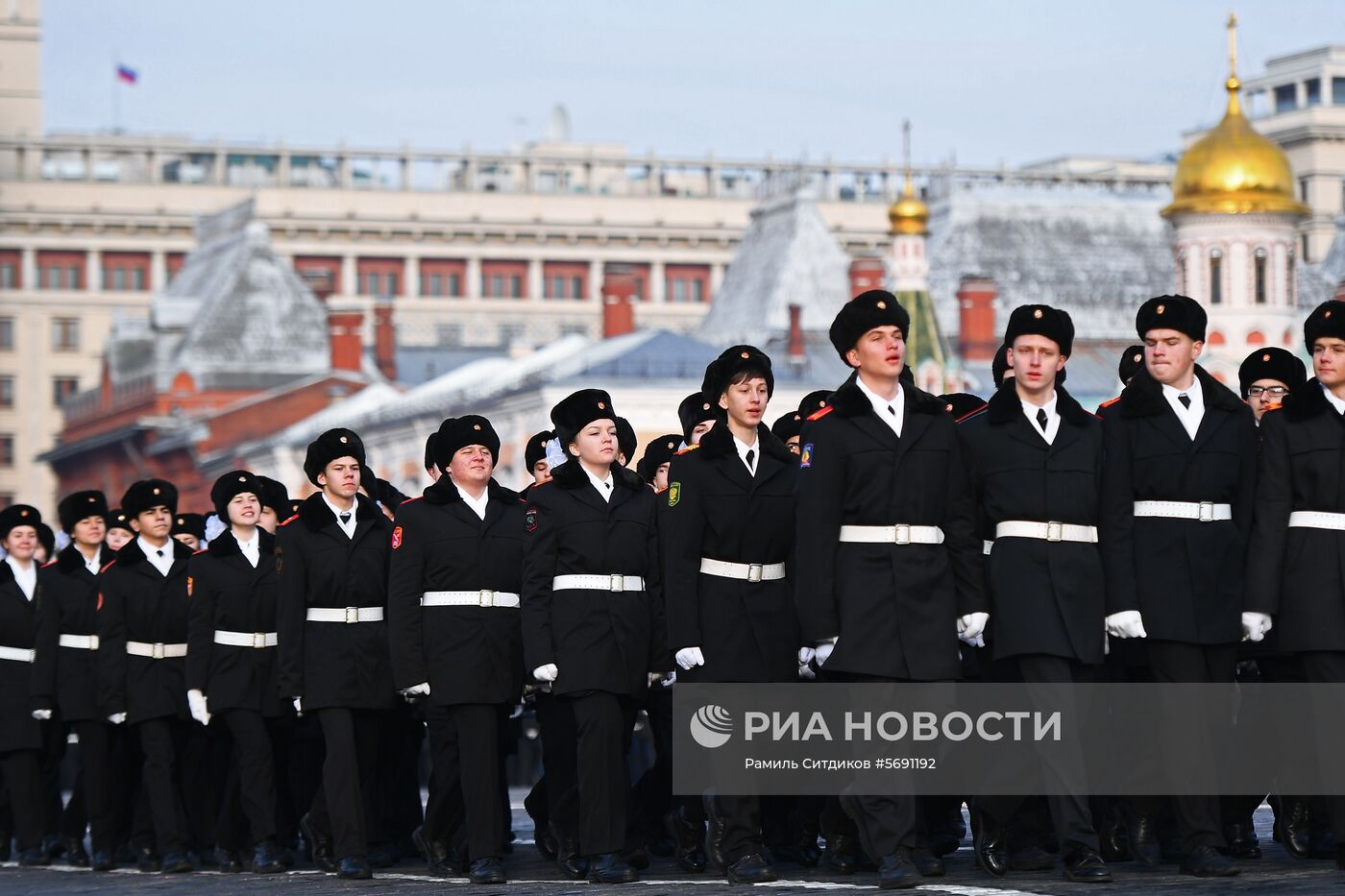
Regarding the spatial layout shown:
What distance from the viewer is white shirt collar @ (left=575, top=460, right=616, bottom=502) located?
13.7m

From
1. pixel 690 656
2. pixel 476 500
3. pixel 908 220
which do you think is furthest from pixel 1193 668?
pixel 908 220

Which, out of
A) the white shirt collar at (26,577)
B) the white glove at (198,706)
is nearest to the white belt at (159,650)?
the white glove at (198,706)

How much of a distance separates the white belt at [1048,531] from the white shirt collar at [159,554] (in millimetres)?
6137

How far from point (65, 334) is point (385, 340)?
36708 mm

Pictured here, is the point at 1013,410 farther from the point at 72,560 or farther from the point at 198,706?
the point at 72,560

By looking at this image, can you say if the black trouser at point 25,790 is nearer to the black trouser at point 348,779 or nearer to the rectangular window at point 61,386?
the black trouser at point 348,779

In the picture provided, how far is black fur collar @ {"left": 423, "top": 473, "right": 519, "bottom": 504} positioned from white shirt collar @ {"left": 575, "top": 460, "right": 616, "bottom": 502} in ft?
2.10

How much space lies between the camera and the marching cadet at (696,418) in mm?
14343

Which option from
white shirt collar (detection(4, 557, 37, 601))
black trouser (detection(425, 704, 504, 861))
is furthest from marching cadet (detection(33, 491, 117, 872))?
black trouser (detection(425, 704, 504, 861))

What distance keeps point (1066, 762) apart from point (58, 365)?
374ft

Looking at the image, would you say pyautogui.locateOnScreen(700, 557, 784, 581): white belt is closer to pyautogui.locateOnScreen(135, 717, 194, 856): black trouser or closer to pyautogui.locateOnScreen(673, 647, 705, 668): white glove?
pyautogui.locateOnScreen(673, 647, 705, 668): white glove

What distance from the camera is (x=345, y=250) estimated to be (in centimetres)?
12938

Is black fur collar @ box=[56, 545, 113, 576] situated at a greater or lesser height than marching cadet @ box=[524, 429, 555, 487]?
lesser

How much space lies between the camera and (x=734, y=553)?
13094mm
